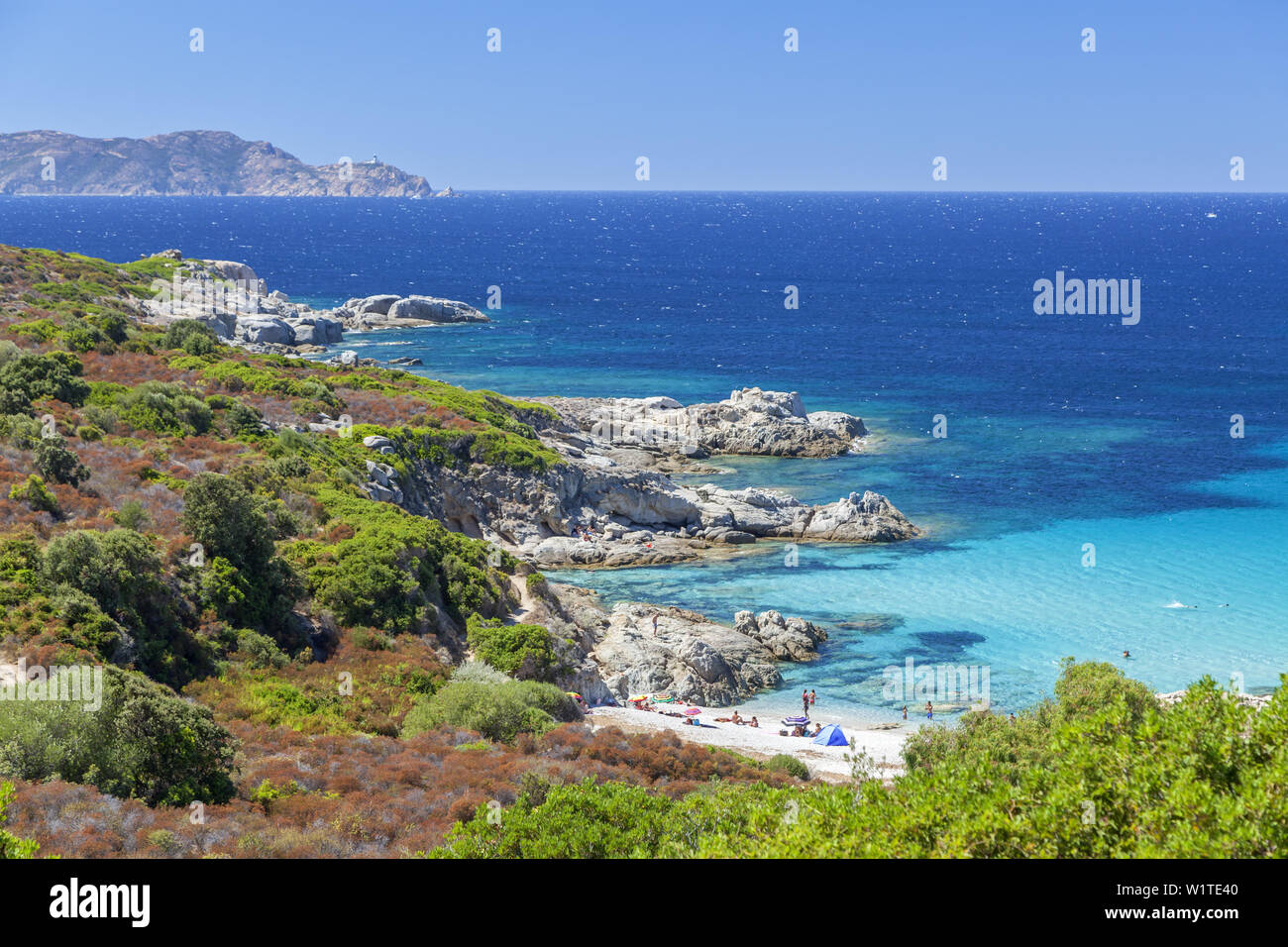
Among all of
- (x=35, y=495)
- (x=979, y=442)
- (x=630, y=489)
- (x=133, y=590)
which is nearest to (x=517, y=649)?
(x=133, y=590)

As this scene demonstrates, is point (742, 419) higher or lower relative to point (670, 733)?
higher

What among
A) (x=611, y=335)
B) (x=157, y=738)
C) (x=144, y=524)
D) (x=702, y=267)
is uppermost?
(x=702, y=267)

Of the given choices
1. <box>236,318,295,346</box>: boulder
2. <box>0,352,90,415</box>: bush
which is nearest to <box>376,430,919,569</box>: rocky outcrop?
<box>0,352,90,415</box>: bush

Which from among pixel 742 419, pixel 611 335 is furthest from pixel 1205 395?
pixel 611 335

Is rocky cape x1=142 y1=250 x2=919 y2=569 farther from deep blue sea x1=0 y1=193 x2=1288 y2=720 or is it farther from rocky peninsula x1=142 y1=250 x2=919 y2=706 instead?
deep blue sea x1=0 y1=193 x2=1288 y2=720
